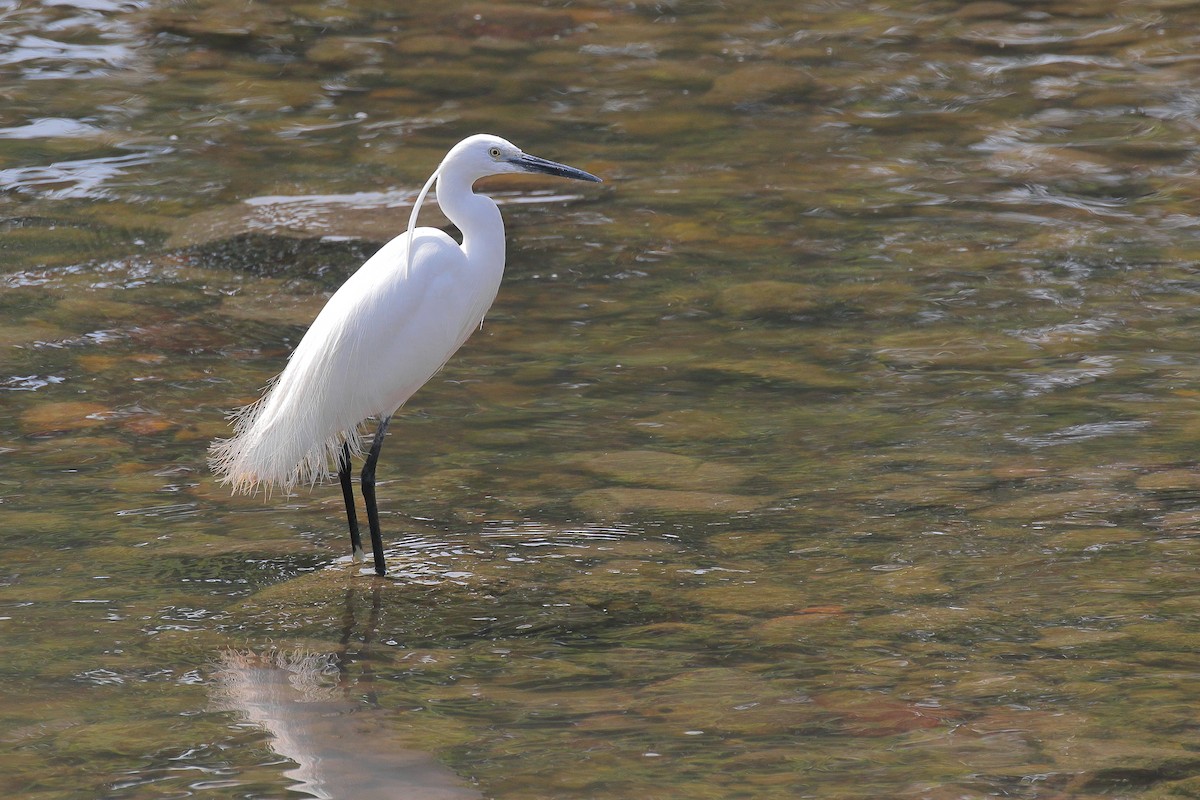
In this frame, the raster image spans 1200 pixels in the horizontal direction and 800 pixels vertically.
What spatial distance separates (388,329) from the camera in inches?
158

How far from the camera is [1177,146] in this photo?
25.1ft

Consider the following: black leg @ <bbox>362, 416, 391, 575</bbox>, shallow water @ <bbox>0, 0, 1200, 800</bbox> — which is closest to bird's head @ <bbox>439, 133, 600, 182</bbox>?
black leg @ <bbox>362, 416, 391, 575</bbox>

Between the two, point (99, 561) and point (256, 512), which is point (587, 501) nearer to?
point (256, 512)

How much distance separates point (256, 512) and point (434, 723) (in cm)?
141

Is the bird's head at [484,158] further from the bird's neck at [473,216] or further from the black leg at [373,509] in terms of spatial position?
the black leg at [373,509]

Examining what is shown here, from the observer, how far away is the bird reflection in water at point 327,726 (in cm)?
298

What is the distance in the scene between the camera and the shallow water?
320 centimetres

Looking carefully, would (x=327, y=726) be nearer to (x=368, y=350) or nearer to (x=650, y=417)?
(x=368, y=350)

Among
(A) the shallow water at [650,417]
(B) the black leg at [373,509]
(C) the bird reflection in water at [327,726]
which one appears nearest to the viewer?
(C) the bird reflection in water at [327,726]

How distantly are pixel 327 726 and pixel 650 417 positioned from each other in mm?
2061

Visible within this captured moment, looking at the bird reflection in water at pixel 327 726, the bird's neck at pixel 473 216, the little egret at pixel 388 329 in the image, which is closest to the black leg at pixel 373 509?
the little egret at pixel 388 329

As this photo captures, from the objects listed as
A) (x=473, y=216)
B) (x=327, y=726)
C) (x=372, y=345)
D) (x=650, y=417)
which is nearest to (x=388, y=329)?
(x=372, y=345)

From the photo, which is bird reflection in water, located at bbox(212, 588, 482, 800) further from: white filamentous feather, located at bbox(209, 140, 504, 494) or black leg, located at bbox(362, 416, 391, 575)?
white filamentous feather, located at bbox(209, 140, 504, 494)

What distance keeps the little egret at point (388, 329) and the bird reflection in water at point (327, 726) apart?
489mm
